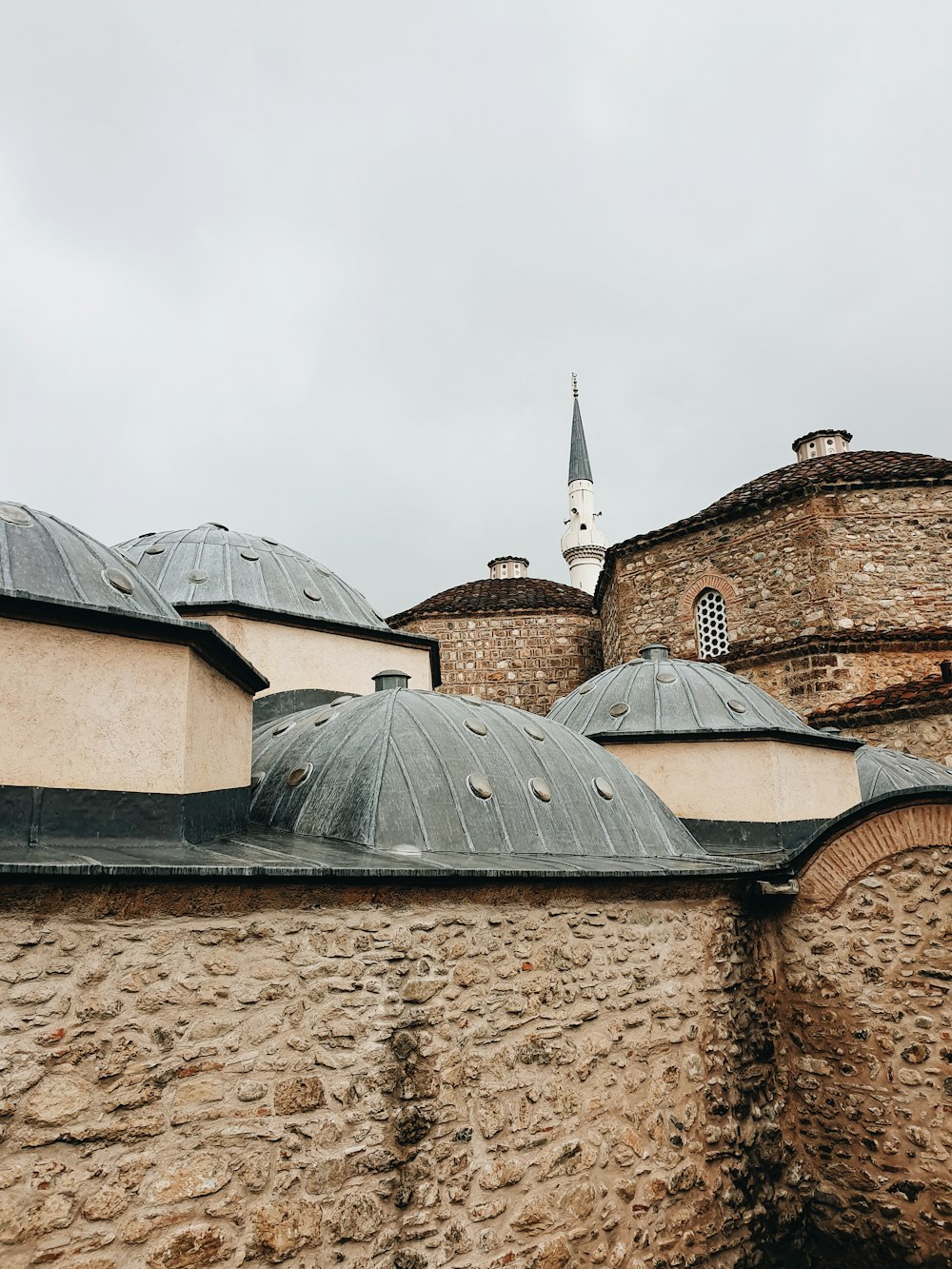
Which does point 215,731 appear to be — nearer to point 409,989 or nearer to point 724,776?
point 409,989

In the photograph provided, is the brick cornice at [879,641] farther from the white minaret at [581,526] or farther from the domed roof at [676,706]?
the white minaret at [581,526]

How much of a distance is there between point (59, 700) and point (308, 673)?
4.02 meters

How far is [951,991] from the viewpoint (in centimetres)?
494

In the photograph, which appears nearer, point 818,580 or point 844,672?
point 844,672

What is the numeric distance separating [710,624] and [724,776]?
7190 millimetres

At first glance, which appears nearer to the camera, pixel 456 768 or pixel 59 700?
pixel 59 700

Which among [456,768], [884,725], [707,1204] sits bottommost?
[707,1204]

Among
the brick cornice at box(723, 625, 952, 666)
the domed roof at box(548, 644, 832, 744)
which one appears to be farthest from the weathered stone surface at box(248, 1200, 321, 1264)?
the brick cornice at box(723, 625, 952, 666)

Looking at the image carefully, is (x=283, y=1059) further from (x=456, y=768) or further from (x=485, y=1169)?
(x=456, y=768)

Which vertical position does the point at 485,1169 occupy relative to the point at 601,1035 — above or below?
below

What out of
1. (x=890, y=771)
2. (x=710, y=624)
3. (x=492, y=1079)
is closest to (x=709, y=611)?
(x=710, y=624)

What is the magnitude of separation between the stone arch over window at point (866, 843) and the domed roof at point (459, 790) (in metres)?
0.67

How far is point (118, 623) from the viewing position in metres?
3.84

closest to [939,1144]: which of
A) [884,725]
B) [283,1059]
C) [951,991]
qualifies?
[951,991]
